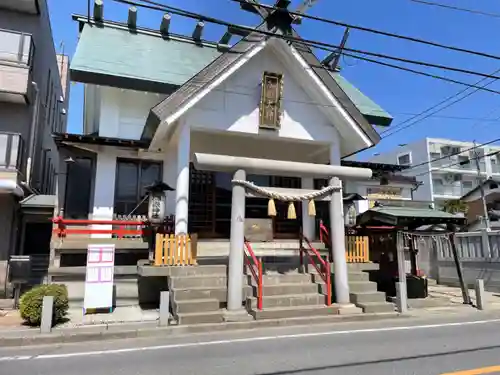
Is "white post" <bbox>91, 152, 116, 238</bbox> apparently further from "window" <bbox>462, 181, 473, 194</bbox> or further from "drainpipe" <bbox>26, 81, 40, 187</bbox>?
"window" <bbox>462, 181, 473, 194</bbox>

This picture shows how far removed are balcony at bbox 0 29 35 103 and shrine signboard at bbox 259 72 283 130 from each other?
8.80m

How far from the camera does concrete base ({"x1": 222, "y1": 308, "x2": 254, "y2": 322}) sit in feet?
29.0

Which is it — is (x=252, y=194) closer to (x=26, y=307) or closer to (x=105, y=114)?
(x=26, y=307)

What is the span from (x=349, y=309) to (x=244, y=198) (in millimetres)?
4096

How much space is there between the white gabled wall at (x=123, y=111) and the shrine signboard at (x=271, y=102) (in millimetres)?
5114

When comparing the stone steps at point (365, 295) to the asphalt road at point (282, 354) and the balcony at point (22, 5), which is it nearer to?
the asphalt road at point (282, 354)

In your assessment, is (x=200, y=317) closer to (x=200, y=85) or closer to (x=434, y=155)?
(x=200, y=85)

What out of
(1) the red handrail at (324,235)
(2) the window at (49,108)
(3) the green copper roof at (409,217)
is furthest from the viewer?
(2) the window at (49,108)

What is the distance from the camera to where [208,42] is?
18.6 m

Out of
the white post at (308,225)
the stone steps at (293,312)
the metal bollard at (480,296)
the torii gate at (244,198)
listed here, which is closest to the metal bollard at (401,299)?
the torii gate at (244,198)

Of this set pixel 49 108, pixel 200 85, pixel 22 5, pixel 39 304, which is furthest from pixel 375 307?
pixel 49 108

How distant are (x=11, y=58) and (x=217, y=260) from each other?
1085cm

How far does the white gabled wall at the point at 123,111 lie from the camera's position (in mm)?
14109

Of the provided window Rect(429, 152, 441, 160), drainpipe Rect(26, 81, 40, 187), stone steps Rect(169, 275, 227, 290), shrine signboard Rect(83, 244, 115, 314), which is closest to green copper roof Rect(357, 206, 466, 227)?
stone steps Rect(169, 275, 227, 290)
